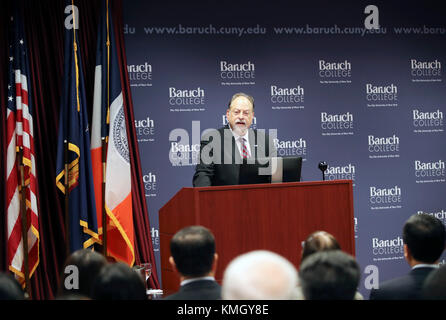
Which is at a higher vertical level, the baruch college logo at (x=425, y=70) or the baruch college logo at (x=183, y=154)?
the baruch college logo at (x=425, y=70)

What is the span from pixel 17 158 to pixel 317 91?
352 centimetres

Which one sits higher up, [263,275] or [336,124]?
[336,124]

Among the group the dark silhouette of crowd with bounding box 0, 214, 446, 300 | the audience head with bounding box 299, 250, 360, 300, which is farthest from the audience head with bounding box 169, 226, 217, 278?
the audience head with bounding box 299, 250, 360, 300

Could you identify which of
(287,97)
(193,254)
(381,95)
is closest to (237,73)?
(287,97)

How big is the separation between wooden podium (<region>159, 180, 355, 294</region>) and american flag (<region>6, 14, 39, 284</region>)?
78.0 inches

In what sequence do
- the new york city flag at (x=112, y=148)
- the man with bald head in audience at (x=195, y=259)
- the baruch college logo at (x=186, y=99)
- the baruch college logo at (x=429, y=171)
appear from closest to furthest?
the man with bald head in audience at (x=195, y=259) → the new york city flag at (x=112, y=148) → the baruch college logo at (x=186, y=99) → the baruch college logo at (x=429, y=171)

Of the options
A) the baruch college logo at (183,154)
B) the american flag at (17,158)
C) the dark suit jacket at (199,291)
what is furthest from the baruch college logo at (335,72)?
the dark suit jacket at (199,291)

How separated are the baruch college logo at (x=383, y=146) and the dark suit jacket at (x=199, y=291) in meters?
4.95

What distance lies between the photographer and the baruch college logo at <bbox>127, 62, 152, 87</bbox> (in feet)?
21.5

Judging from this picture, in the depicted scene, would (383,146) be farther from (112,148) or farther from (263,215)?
(263,215)

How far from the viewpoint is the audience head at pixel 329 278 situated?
220 centimetres

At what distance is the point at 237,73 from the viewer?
271 inches

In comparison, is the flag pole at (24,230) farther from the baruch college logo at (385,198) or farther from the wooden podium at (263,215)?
the baruch college logo at (385,198)
